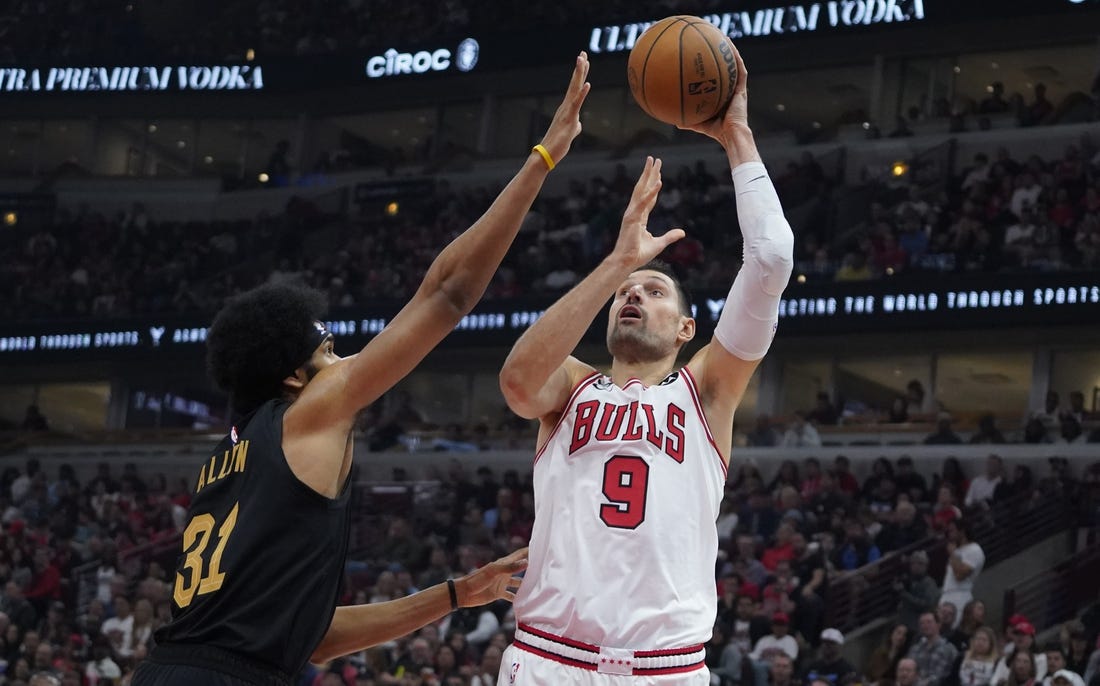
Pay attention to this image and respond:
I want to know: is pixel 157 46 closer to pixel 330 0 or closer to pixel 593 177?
pixel 330 0

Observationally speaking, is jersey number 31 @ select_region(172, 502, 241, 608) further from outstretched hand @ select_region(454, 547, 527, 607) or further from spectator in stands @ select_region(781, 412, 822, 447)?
spectator in stands @ select_region(781, 412, 822, 447)

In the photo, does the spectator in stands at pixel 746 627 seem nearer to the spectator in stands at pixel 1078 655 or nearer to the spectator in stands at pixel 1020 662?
the spectator in stands at pixel 1020 662

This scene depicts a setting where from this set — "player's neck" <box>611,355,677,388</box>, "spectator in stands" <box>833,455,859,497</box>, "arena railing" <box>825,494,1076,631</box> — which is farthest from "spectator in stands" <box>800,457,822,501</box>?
"player's neck" <box>611,355,677,388</box>

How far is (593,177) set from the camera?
85.6 feet

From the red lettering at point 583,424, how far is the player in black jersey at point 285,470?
46.3 inches

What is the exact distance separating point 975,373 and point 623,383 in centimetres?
1928

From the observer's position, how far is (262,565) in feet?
12.1

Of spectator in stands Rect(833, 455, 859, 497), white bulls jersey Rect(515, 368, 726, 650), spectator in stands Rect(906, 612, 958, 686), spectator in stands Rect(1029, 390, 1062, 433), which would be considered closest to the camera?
white bulls jersey Rect(515, 368, 726, 650)

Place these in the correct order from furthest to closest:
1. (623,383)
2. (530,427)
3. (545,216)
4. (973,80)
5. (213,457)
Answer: (973,80) → (545,216) → (530,427) → (623,383) → (213,457)

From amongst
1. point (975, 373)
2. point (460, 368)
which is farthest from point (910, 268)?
point (460, 368)

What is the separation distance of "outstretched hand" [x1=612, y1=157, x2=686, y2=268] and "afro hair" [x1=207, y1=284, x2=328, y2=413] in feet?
3.47

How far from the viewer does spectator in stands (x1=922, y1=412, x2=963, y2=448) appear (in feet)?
58.2

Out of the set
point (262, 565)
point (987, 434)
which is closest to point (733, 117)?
point (262, 565)

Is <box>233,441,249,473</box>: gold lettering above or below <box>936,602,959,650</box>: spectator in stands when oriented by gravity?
above
